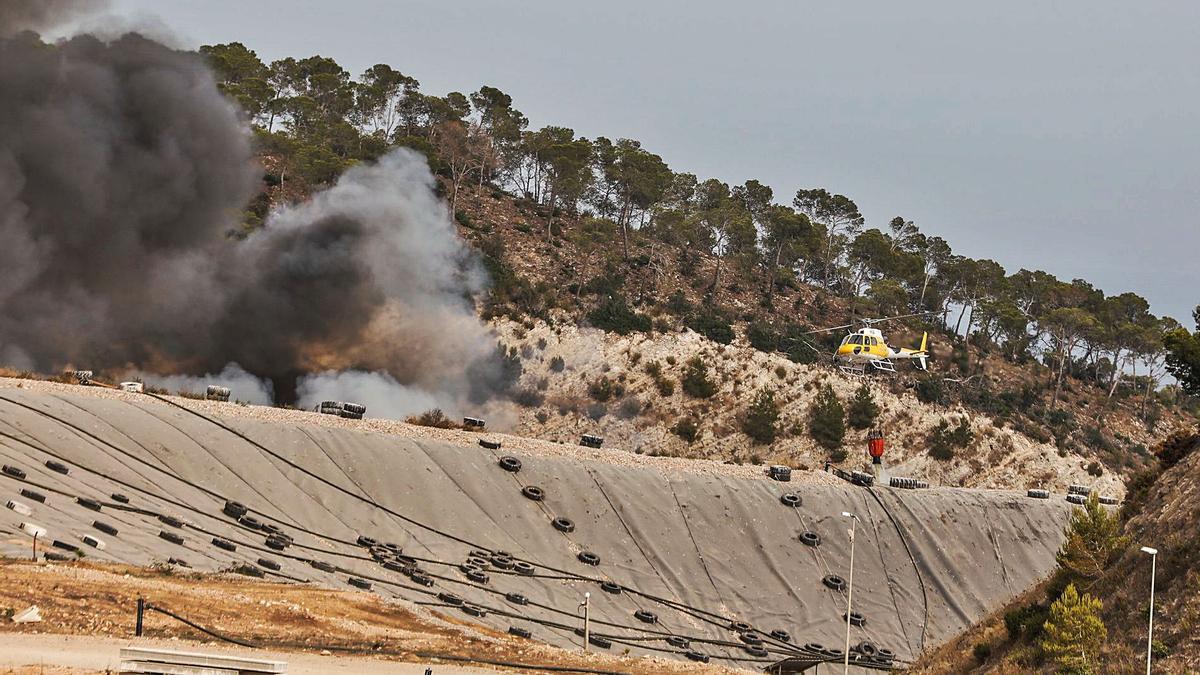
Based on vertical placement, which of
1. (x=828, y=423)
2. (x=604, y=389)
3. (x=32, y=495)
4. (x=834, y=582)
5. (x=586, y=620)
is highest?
(x=604, y=389)

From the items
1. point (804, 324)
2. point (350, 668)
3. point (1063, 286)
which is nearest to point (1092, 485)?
point (804, 324)

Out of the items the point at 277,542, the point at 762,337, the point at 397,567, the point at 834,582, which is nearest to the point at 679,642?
the point at 397,567

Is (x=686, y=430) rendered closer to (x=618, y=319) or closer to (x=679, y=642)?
(x=618, y=319)

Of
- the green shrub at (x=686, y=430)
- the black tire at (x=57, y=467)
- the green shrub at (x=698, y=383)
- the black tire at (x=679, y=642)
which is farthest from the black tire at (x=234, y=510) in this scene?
the green shrub at (x=698, y=383)

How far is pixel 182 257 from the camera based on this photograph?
79.4 metres

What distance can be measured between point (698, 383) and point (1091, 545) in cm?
6186

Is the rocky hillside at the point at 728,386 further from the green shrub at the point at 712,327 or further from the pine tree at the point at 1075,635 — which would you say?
the pine tree at the point at 1075,635

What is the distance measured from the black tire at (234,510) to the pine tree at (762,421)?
52627mm

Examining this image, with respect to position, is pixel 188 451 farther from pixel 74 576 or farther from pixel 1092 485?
pixel 1092 485

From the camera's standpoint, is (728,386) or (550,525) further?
(728,386)

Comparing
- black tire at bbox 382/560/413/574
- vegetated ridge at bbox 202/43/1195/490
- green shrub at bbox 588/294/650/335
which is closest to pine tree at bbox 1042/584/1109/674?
black tire at bbox 382/560/413/574

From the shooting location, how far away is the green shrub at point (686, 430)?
307 feet

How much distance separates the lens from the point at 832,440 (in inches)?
3711

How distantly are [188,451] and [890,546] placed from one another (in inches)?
1414
